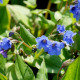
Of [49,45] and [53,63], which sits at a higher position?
[49,45]

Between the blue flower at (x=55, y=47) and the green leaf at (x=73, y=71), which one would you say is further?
the blue flower at (x=55, y=47)

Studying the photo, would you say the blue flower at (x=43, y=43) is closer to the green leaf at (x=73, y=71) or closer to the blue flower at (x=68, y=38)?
the blue flower at (x=68, y=38)

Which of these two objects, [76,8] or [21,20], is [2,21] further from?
[76,8]

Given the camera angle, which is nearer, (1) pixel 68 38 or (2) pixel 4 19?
(1) pixel 68 38

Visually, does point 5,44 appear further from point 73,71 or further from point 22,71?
point 73,71

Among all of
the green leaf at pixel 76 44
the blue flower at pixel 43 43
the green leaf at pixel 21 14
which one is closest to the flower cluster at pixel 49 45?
the blue flower at pixel 43 43

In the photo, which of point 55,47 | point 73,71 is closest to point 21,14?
point 55,47

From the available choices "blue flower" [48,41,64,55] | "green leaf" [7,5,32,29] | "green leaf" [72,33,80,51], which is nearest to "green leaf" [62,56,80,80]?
"blue flower" [48,41,64,55]
